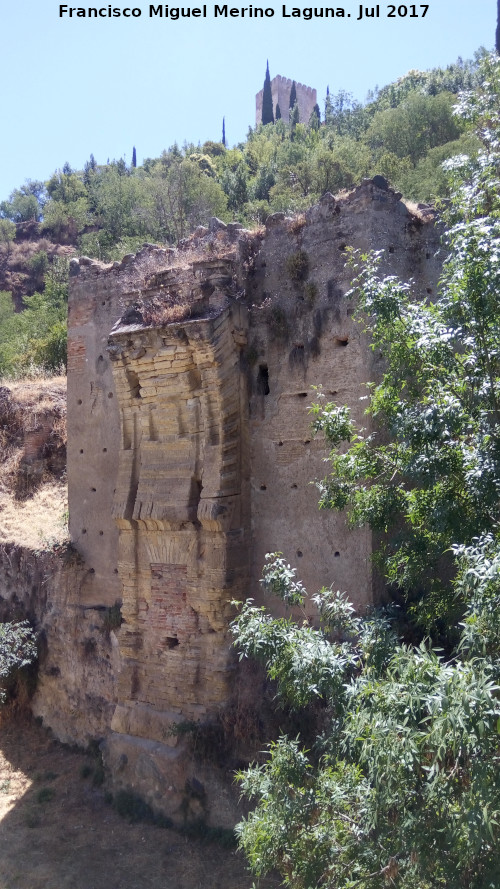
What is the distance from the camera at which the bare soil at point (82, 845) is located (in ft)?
27.3

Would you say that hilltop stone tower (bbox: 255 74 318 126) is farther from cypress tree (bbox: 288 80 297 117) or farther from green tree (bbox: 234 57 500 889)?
green tree (bbox: 234 57 500 889)

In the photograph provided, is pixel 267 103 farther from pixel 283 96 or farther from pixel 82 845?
pixel 82 845

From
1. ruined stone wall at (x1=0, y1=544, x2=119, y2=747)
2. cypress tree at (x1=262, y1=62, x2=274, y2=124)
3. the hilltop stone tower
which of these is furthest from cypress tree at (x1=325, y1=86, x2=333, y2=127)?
ruined stone wall at (x1=0, y1=544, x2=119, y2=747)

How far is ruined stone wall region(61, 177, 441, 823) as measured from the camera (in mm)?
8812

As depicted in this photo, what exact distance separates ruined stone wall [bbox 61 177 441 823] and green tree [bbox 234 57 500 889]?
1.77 metres

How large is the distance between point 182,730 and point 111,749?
1.23 m

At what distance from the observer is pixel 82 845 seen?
9109 millimetres

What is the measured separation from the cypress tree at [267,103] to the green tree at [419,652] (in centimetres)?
5475

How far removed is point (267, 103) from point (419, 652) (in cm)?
6017

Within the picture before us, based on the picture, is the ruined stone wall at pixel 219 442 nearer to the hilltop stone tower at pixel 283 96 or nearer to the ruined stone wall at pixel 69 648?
the ruined stone wall at pixel 69 648

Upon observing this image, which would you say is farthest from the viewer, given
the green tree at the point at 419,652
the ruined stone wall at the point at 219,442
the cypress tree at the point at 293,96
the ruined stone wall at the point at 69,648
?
the cypress tree at the point at 293,96

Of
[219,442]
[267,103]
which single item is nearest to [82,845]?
[219,442]

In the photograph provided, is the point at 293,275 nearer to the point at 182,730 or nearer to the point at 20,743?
the point at 182,730

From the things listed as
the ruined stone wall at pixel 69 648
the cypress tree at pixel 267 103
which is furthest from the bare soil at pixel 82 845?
the cypress tree at pixel 267 103
